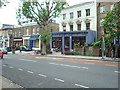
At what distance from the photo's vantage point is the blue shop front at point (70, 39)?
30827mm

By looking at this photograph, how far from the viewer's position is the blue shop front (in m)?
30.8

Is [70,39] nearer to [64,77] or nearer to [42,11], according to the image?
[42,11]

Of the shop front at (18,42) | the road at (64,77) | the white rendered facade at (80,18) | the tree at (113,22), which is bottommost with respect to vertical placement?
the road at (64,77)

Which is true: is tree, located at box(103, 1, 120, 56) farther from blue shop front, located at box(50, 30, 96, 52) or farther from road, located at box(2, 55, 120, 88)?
blue shop front, located at box(50, 30, 96, 52)

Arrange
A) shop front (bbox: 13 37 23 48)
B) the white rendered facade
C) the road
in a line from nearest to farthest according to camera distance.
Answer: the road < the white rendered facade < shop front (bbox: 13 37 23 48)

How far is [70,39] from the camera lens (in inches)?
1316

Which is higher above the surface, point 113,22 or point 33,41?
point 113,22

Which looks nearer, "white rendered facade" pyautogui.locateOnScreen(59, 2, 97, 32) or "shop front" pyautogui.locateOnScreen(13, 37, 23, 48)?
"white rendered facade" pyautogui.locateOnScreen(59, 2, 97, 32)

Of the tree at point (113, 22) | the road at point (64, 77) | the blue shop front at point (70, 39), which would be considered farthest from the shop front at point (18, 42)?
the road at point (64, 77)

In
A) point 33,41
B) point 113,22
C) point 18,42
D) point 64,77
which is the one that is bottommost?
point 64,77

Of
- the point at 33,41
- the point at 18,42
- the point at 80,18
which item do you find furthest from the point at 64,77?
the point at 18,42

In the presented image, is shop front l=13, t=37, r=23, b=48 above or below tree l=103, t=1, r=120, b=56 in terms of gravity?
below

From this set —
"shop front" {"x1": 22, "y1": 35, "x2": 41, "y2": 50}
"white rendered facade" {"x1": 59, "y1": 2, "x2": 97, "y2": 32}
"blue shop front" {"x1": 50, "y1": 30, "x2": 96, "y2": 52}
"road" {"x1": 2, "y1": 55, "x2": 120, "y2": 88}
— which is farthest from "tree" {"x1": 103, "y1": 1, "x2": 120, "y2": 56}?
"shop front" {"x1": 22, "y1": 35, "x2": 41, "y2": 50}

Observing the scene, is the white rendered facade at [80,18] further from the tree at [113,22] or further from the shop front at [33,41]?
the tree at [113,22]
